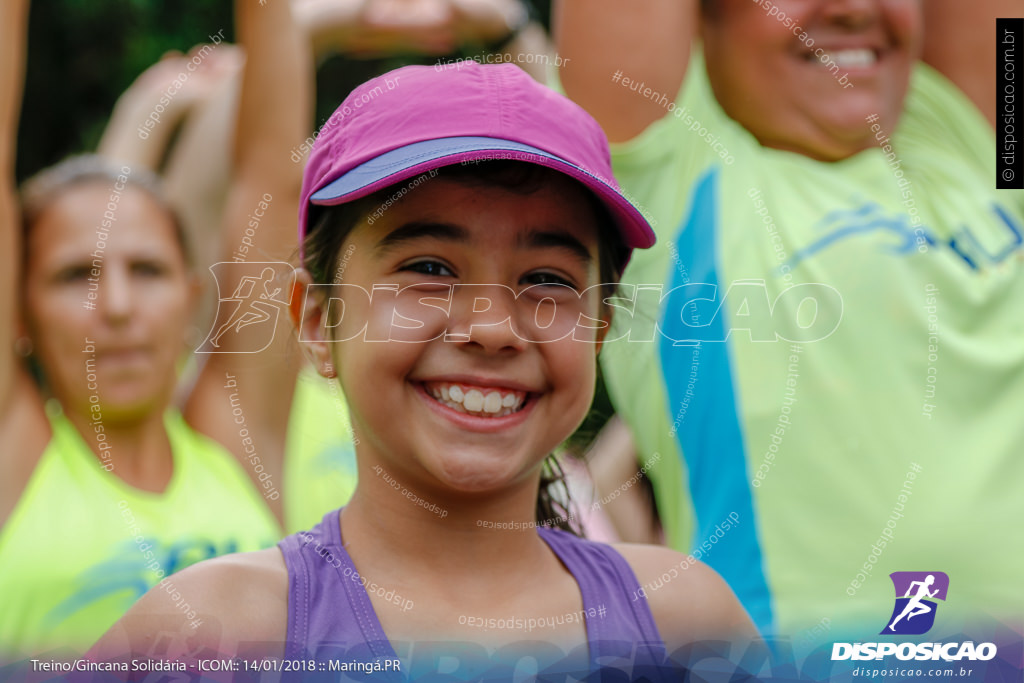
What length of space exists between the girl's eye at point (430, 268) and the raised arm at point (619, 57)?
0.43 meters

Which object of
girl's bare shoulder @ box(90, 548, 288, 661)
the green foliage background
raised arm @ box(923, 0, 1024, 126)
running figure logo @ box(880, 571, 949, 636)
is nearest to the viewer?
girl's bare shoulder @ box(90, 548, 288, 661)

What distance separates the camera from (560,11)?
113 cm

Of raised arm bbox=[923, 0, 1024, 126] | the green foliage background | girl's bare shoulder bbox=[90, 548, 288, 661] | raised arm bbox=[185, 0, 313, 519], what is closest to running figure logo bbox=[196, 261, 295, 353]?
raised arm bbox=[185, 0, 313, 519]

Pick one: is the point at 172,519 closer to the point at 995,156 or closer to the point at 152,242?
the point at 152,242

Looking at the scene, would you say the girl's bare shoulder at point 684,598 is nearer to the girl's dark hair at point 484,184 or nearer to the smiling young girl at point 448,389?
the smiling young girl at point 448,389

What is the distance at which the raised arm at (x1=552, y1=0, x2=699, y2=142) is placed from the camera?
1053 mm

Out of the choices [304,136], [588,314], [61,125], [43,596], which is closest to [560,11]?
[304,136]

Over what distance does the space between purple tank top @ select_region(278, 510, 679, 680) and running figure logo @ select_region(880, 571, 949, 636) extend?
344 millimetres

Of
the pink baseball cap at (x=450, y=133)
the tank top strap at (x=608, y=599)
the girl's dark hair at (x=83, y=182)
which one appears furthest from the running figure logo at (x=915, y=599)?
the girl's dark hair at (x=83, y=182)

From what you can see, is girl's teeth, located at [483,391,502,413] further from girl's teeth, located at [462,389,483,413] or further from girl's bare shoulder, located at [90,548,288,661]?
girl's bare shoulder, located at [90,548,288,661]

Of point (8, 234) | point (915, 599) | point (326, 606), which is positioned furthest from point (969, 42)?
point (8, 234)

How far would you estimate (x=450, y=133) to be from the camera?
27.1 inches

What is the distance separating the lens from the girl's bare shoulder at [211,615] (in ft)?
2.08

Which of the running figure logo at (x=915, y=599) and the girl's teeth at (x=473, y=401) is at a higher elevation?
the girl's teeth at (x=473, y=401)
